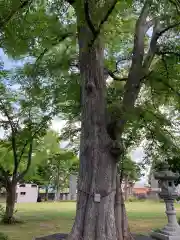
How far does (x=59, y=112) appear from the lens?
10430 mm

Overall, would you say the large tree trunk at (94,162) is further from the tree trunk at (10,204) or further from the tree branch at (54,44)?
the tree trunk at (10,204)

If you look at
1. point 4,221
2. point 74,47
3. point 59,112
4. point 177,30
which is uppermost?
point 74,47

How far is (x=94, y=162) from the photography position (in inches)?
214

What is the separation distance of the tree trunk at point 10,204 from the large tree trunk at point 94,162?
633 cm

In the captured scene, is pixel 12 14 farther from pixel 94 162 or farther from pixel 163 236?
pixel 163 236

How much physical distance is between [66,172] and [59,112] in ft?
86.8

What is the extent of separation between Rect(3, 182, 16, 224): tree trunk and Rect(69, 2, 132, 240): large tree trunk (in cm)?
633

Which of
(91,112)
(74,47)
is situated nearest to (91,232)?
(91,112)

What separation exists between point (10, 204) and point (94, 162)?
698 centimetres

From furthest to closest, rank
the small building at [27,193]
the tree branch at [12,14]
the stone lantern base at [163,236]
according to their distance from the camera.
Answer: the small building at [27,193]
the stone lantern base at [163,236]
the tree branch at [12,14]

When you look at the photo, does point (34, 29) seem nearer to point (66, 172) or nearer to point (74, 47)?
point (74, 47)

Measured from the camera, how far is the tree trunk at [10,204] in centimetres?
1060

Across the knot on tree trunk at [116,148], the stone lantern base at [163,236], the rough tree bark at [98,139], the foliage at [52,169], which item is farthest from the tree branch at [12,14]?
the foliage at [52,169]

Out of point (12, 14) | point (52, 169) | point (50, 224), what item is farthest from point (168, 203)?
point (52, 169)
